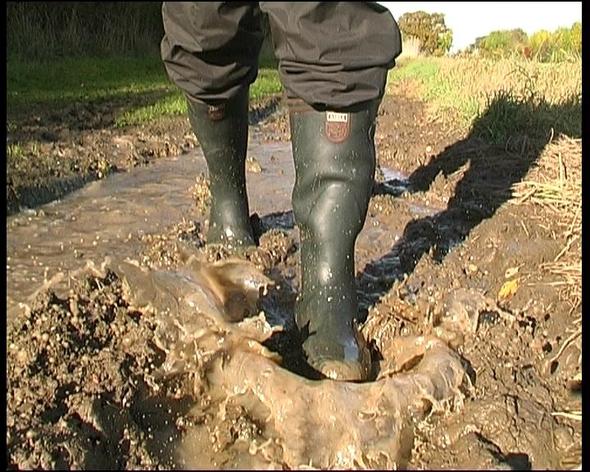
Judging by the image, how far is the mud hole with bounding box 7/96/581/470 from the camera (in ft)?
4.91

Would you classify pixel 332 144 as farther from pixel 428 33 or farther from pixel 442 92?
pixel 428 33

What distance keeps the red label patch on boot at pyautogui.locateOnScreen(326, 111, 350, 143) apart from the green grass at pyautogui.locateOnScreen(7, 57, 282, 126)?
12.2 feet

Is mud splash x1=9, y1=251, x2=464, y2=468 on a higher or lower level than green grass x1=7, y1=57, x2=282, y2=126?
higher

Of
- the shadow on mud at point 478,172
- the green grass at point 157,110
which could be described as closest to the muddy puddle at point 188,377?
the shadow on mud at point 478,172

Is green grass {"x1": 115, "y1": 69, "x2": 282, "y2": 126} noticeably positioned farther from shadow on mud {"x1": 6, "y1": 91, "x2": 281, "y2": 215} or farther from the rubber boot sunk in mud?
the rubber boot sunk in mud

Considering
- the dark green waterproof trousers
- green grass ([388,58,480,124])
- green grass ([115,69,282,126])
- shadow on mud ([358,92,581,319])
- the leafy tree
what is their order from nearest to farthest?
1. the dark green waterproof trousers
2. shadow on mud ([358,92,581,319])
3. green grass ([388,58,480,124])
4. green grass ([115,69,282,126])
5. the leafy tree

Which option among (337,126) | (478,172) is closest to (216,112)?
(337,126)

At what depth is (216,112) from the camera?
2.29 metres

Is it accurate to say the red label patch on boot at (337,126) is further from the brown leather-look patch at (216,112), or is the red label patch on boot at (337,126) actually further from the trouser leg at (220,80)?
the brown leather-look patch at (216,112)

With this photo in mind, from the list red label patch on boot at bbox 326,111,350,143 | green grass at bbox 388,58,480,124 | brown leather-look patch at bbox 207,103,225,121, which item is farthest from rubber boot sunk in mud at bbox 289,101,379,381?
green grass at bbox 388,58,480,124

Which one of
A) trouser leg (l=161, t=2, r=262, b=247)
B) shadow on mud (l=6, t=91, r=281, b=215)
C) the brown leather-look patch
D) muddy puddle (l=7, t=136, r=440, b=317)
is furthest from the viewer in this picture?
shadow on mud (l=6, t=91, r=281, b=215)

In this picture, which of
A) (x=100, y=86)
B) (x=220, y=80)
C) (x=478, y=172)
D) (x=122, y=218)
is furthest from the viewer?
(x=100, y=86)

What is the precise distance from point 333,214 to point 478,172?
205 cm

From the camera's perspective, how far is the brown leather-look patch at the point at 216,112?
7.47ft
